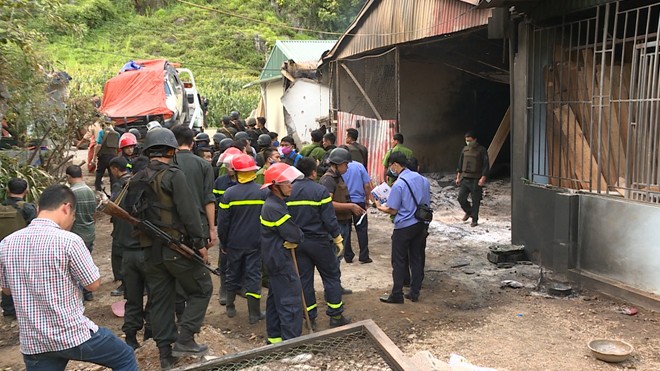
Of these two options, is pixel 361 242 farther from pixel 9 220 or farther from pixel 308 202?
pixel 9 220

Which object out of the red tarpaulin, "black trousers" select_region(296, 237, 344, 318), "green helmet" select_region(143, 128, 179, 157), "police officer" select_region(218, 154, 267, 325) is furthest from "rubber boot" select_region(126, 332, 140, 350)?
the red tarpaulin

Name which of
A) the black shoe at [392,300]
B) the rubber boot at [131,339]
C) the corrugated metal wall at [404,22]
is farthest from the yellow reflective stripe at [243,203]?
the corrugated metal wall at [404,22]

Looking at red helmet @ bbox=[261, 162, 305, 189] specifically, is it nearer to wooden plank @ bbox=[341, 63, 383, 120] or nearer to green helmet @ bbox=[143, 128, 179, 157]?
green helmet @ bbox=[143, 128, 179, 157]

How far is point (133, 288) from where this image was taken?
15.4 ft

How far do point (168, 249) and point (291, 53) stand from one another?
1618 cm

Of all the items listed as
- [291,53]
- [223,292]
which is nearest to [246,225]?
[223,292]

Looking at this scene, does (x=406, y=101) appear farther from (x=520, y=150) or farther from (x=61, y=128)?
(x=61, y=128)

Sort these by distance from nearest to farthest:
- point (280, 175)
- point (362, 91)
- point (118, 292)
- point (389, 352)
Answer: point (389, 352), point (280, 175), point (118, 292), point (362, 91)

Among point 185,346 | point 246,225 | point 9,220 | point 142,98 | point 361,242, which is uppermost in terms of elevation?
point 142,98

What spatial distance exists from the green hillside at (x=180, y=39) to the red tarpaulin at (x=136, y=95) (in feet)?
61.0

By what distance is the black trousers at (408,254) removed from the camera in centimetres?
586

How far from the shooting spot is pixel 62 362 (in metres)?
3.05

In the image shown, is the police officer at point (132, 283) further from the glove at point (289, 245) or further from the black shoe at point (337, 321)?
the black shoe at point (337, 321)

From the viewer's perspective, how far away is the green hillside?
3628 cm
